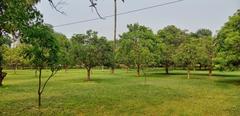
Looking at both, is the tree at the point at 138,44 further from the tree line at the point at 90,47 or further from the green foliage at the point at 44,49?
the green foliage at the point at 44,49

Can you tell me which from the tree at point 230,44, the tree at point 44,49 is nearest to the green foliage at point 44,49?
the tree at point 44,49

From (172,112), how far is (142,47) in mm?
34628

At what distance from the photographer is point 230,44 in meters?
34.5

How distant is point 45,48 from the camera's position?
1669 centimetres

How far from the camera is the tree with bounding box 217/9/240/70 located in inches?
1343

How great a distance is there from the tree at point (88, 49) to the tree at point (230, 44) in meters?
13.2

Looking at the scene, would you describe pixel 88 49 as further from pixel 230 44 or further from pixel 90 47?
pixel 230 44

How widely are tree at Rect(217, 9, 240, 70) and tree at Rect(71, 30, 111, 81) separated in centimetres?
1317

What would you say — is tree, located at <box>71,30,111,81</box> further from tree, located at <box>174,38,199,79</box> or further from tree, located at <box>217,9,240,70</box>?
tree, located at <box>217,9,240,70</box>

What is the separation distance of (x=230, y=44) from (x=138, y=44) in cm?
1719

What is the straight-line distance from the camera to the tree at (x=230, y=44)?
34112 mm

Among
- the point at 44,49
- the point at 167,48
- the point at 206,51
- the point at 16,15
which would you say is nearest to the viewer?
the point at 16,15

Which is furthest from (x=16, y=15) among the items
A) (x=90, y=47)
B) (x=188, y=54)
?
(x=188, y=54)

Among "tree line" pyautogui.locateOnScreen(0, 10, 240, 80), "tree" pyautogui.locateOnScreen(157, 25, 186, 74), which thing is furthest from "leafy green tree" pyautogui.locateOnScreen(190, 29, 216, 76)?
"tree" pyautogui.locateOnScreen(157, 25, 186, 74)
